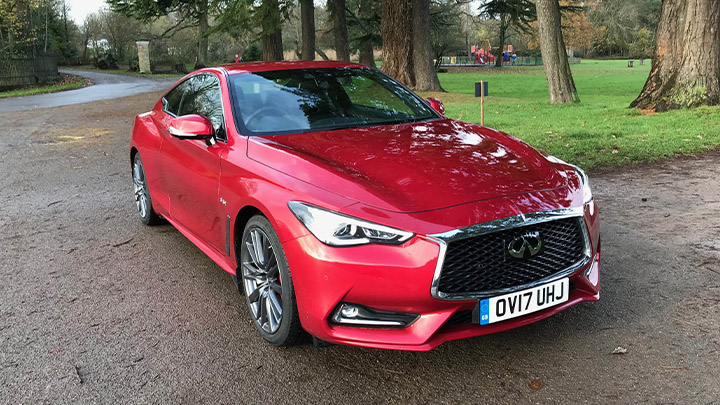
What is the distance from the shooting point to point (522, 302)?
309 centimetres

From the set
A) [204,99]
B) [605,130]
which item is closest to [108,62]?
[605,130]

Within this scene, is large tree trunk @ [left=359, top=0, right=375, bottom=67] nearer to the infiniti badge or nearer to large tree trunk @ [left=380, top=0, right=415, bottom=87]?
large tree trunk @ [left=380, top=0, right=415, bottom=87]

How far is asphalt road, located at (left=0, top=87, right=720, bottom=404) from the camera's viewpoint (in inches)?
121

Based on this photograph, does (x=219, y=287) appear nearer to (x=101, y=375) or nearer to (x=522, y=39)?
(x=101, y=375)

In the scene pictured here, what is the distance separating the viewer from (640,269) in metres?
4.60

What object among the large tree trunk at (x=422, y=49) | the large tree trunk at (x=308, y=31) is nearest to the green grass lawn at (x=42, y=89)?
the large tree trunk at (x=308, y=31)

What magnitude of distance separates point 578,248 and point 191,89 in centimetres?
351

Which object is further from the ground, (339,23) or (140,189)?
(339,23)

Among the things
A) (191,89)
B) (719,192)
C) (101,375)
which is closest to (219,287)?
(101,375)

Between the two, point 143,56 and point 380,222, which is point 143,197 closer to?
point 380,222

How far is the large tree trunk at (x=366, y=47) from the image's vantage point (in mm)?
31859

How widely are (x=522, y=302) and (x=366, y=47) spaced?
30282 millimetres

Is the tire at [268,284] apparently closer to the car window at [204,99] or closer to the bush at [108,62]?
the car window at [204,99]

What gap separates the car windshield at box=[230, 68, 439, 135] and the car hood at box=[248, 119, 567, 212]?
208 mm
